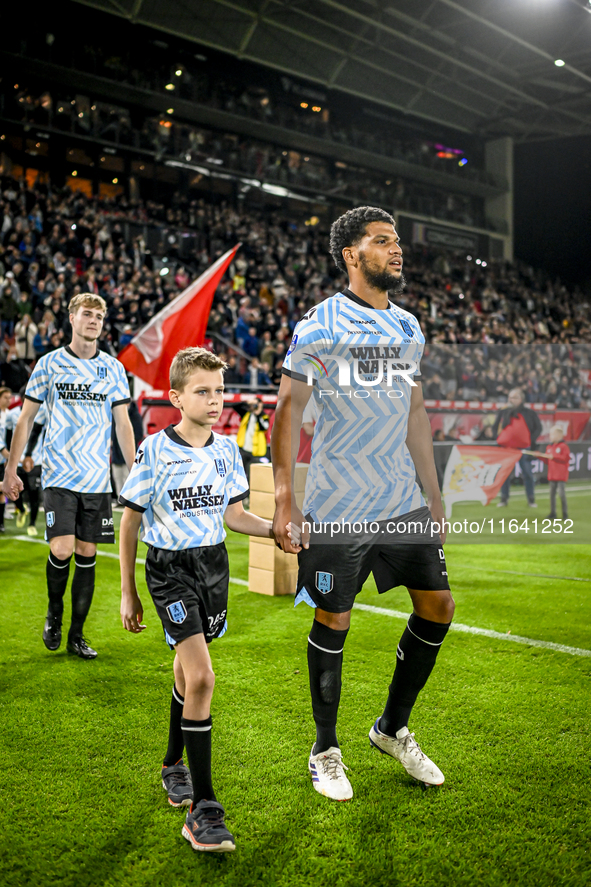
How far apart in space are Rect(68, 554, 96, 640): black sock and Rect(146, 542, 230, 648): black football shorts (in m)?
2.14

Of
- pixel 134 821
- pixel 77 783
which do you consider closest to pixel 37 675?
pixel 77 783

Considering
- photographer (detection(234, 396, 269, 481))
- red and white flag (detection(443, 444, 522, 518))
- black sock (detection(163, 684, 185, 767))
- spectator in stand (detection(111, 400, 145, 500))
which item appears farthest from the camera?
photographer (detection(234, 396, 269, 481))

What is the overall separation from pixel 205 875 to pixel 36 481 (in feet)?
27.1

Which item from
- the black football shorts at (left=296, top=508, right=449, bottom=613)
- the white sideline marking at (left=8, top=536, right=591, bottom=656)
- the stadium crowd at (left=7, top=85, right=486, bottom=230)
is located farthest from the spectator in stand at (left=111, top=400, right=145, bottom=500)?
the stadium crowd at (left=7, top=85, right=486, bottom=230)

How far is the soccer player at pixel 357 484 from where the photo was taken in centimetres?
288

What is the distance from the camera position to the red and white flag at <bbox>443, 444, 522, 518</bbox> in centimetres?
962

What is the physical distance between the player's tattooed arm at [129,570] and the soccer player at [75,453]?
191cm

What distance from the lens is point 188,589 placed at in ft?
9.00

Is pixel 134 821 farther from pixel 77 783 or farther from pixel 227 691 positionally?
pixel 227 691

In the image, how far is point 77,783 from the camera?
3045 mm

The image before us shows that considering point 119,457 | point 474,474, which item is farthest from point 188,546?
point 119,457

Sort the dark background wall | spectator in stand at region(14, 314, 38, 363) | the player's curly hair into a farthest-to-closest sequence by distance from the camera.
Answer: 1. the dark background wall
2. spectator in stand at region(14, 314, 38, 363)
3. the player's curly hair

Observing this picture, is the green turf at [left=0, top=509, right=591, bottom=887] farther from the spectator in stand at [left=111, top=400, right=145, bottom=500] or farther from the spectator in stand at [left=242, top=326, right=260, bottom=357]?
the spectator in stand at [left=242, top=326, right=260, bottom=357]

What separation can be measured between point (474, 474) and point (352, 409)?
7270 millimetres
